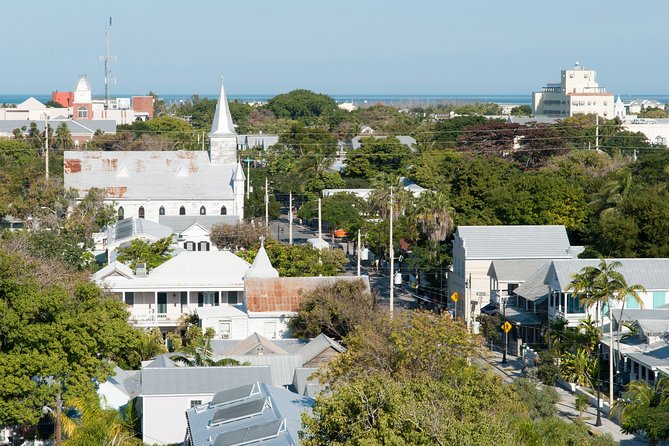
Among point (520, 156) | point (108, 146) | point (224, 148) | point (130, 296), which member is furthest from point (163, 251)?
point (108, 146)

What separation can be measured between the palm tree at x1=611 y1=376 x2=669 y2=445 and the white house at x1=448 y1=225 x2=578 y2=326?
1816 cm

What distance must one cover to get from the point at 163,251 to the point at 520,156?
2283 inches

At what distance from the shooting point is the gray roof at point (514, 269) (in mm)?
57125

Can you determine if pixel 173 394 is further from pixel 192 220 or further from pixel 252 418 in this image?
pixel 192 220

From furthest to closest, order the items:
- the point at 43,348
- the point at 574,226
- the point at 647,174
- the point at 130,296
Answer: the point at 647,174, the point at 574,226, the point at 130,296, the point at 43,348

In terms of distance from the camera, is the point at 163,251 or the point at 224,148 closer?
the point at 163,251

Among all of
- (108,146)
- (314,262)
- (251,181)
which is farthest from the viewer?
(108,146)

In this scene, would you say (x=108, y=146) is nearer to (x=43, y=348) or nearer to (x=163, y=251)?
(x=163, y=251)

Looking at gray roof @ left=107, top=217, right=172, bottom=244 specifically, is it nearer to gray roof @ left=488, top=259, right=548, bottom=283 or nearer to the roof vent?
the roof vent

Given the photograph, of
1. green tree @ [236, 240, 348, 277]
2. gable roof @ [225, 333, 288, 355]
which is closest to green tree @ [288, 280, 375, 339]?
gable roof @ [225, 333, 288, 355]

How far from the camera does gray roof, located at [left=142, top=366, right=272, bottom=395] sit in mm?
36688

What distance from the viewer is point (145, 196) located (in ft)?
283

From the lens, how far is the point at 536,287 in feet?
180

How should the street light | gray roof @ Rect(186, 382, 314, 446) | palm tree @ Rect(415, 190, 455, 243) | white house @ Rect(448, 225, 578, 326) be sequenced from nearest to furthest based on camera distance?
gray roof @ Rect(186, 382, 314, 446) < the street light < white house @ Rect(448, 225, 578, 326) < palm tree @ Rect(415, 190, 455, 243)
